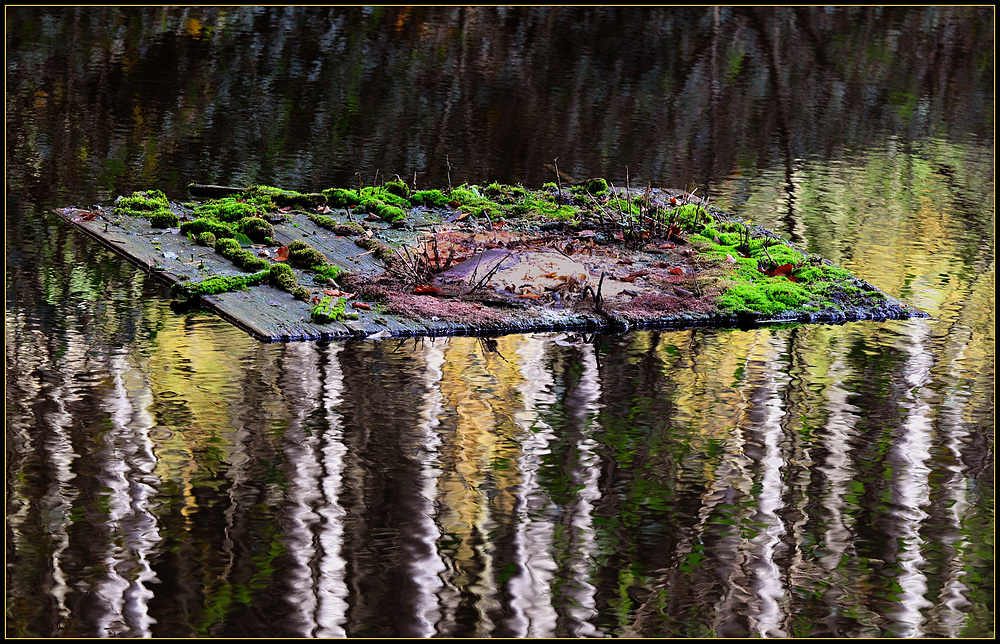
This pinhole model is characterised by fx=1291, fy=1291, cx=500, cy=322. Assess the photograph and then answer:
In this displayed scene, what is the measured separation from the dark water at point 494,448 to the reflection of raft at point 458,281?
0.59 ft

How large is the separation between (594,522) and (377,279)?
2.71 m

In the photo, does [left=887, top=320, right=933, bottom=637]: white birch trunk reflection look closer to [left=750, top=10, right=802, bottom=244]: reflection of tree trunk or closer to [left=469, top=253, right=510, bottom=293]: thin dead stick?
[left=469, top=253, right=510, bottom=293]: thin dead stick

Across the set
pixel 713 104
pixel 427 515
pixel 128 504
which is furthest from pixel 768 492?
pixel 713 104

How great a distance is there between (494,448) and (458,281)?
6.55ft

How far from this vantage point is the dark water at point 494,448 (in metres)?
3.85

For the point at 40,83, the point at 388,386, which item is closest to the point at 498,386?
the point at 388,386

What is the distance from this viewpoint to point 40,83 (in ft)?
39.3

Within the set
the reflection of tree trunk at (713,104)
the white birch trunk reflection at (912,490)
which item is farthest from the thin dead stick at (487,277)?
the reflection of tree trunk at (713,104)

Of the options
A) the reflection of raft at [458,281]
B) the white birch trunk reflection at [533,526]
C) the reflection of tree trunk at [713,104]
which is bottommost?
the white birch trunk reflection at [533,526]

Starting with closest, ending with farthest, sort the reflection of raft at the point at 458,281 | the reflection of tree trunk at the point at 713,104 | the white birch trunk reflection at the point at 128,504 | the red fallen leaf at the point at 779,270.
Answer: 1. the white birch trunk reflection at the point at 128,504
2. the reflection of raft at the point at 458,281
3. the red fallen leaf at the point at 779,270
4. the reflection of tree trunk at the point at 713,104

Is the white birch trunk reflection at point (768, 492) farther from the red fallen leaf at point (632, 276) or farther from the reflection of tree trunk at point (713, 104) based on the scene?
the reflection of tree trunk at point (713, 104)

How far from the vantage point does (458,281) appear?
671cm

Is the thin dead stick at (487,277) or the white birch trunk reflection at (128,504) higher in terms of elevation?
the thin dead stick at (487,277)

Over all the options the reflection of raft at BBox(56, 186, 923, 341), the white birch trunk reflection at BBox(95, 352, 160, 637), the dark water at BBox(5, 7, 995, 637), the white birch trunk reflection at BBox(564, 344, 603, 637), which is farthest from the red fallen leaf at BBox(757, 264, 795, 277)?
the white birch trunk reflection at BBox(95, 352, 160, 637)
